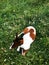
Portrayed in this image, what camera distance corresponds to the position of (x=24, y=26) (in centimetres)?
1094

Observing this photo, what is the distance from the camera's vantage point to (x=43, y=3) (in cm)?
1230

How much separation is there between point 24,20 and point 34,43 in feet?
5.31

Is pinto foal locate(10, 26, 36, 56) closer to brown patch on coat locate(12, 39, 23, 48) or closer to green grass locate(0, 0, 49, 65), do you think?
brown patch on coat locate(12, 39, 23, 48)

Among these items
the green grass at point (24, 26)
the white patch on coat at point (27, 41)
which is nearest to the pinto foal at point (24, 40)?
the white patch on coat at point (27, 41)

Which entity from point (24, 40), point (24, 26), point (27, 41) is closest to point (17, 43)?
point (24, 40)

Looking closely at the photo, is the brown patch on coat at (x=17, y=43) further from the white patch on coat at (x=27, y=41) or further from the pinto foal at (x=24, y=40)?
the white patch on coat at (x=27, y=41)

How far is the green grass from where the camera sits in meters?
9.54

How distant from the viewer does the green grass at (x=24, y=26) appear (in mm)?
9539

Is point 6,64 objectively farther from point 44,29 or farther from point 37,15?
point 37,15

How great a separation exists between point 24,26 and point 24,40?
1.00 meters

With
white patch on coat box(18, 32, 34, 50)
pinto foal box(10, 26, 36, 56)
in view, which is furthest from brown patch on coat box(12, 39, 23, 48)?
white patch on coat box(18, 32, 34, 50)

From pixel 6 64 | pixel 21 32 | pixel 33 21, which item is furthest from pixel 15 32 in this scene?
pixel 6 64

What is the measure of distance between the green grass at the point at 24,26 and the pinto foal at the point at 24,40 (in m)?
0.17

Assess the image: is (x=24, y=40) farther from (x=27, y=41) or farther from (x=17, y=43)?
(x=17, y=43)
